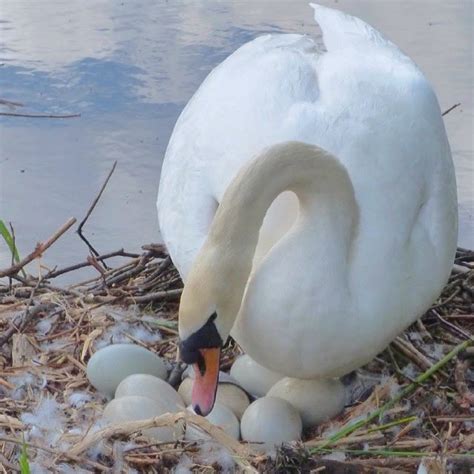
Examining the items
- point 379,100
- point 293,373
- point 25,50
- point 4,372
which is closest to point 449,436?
point 293,373

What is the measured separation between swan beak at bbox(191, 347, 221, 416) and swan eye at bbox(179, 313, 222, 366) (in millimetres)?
14

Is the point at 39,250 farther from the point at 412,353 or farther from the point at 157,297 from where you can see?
the point at 412,353

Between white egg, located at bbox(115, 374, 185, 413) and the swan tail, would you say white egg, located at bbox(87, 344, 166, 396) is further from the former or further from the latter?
the swan tail

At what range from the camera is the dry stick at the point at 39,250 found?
100.0 inches

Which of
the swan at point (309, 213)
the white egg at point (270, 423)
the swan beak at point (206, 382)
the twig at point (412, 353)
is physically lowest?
the twig at point (412, 353)

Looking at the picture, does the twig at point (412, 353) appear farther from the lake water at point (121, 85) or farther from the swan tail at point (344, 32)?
the lake water at point (121, 85)

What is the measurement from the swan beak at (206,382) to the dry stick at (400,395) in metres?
0.19

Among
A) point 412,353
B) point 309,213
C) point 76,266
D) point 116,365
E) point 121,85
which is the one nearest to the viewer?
point 309,213

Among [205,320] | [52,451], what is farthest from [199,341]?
[52,451]

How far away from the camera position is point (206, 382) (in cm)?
201

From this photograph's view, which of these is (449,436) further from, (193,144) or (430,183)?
(193,144)

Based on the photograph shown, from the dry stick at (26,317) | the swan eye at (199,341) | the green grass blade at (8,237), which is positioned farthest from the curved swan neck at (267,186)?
the dry stick at (26,317)

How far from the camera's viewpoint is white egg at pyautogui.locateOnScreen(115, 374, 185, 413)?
217 centimetres

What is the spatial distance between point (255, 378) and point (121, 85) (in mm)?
1288
